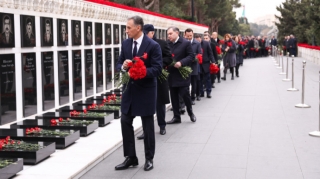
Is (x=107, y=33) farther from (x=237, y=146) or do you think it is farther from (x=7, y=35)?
(x=237, y=146)

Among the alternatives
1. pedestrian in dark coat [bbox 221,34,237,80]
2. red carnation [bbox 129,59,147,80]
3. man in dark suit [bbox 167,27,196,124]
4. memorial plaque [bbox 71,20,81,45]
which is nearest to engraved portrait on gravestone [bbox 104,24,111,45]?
memorial plaque [bbox 71,20,81,45]

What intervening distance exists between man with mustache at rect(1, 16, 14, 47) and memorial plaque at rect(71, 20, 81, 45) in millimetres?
3060

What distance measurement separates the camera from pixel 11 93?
381 inches

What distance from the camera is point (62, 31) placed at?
12039mm

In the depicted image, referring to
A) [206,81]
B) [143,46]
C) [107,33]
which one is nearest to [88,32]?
[107,33]

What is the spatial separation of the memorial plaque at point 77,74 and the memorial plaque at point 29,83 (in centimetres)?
223

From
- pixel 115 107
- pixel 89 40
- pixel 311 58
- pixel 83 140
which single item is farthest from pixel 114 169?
pixel 311 58

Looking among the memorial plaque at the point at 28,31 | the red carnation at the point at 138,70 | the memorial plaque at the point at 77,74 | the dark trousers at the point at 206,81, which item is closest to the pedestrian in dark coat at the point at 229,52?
the dark trousers at the point at 206,81

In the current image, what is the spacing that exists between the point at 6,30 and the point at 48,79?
195 cm

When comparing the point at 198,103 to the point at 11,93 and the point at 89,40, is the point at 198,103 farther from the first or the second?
the point at 11,93

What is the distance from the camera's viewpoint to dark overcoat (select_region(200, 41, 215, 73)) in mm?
15945

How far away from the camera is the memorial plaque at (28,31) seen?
10184 mm

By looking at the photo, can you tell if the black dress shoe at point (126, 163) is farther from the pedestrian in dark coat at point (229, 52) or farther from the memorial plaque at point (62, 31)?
the pedestrian in dark coat at point (229, 52)

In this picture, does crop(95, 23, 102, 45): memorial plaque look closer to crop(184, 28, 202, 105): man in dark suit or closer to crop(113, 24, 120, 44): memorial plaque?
crop(113, 24, 120, 44): memorial plaque
